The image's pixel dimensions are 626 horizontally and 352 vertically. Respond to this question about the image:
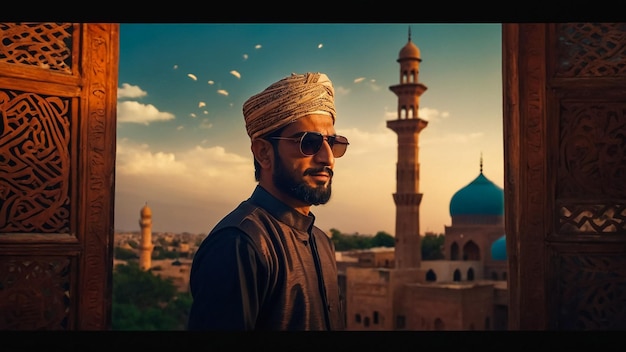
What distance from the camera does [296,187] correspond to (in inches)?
120

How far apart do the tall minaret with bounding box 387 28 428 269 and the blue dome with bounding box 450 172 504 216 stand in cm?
297

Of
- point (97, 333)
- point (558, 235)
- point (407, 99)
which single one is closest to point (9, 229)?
point (97, 333)

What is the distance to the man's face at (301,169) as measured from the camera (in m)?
3.05

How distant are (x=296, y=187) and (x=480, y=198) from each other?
22350 millimetres

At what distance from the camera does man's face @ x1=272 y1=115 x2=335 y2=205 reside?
3.05m

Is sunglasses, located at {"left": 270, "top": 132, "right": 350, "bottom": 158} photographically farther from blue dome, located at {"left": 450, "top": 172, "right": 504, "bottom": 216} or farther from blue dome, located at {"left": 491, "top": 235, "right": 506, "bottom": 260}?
blue dome, located at {"left": 491, "top": 235, "right": 506, "bottom": 260}

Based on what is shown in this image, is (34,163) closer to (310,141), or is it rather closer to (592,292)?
(310,141)

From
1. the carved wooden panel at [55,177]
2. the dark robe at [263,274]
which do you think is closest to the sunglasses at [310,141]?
the dark robe at [263,274]

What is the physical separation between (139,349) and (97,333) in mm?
217

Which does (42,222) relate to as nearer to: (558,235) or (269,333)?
(269,333)

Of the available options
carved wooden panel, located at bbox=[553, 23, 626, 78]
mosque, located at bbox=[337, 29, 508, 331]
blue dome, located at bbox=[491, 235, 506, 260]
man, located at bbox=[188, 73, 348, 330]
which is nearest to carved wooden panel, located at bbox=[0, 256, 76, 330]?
man, located at bbox=[188, 73, 348, 330]

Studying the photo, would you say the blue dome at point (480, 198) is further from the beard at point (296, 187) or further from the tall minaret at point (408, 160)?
the beard at point (296, 187)

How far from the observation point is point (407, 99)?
72.1 feet

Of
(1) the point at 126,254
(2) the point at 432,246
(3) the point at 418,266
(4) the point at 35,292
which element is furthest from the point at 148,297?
(4) the point at 35,292
